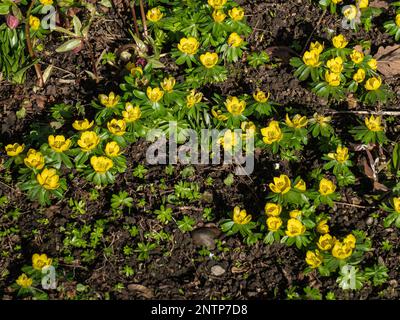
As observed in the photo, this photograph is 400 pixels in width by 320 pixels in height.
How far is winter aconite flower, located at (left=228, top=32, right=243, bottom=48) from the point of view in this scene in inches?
167

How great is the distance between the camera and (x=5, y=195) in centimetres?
389

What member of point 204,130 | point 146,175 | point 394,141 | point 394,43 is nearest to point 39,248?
point 146,175

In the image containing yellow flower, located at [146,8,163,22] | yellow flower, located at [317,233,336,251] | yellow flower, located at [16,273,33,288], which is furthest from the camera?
yellow flower, located at [146,8,163,22]

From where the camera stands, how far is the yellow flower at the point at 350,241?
3463mm

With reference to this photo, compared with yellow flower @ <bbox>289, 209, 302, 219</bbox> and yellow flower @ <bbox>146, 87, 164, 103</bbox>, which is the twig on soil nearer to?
yellow flower @ <bbox>146, 87, 164, 103</bbox>

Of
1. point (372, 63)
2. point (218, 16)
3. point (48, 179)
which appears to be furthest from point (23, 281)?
point (372, 63)

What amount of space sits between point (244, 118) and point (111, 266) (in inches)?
49.1

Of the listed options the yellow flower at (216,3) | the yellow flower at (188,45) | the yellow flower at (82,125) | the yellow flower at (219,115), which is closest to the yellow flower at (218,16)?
the yellow flower at (216,3)

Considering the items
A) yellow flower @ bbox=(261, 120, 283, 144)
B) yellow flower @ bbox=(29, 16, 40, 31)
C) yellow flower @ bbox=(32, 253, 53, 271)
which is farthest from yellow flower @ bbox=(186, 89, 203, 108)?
yellow flower @ bbox=(32, 253, 53, 271)

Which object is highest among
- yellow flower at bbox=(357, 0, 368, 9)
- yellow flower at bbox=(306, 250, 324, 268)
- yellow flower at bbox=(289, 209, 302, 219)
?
yellow flower at bbox=(357, 0, 368, 9)

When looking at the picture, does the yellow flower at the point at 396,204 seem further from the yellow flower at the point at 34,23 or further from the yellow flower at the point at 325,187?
the yellow flower at the point at 34,23

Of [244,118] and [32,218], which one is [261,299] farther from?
[32,218]

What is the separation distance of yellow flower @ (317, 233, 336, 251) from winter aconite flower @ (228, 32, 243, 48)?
1.52 metres

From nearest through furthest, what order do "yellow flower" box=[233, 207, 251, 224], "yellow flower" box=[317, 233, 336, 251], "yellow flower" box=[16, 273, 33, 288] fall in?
1. "yellow flower" box=[16, 273, 33, 288]
2. "yellow flower" box=[317, 233, 336, 251]
3. "yellow flower" box=[233, 207, 251, 224]
